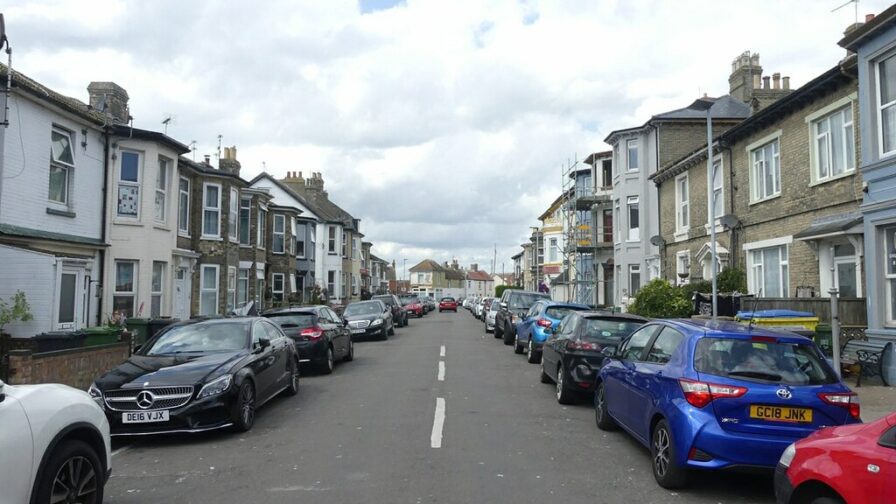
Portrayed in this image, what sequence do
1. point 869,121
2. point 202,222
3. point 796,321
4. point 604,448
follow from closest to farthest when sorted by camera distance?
point 604,448, point 869,121, point 796,321, point 202,222

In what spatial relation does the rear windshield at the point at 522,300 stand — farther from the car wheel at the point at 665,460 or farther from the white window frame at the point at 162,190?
the car wheel at the point at 665,460

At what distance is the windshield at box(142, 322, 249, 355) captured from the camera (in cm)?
894

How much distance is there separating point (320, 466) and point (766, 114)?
15207mm

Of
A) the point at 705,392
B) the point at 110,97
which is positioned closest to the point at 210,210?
the point at 110,97

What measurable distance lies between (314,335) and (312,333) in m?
0.07

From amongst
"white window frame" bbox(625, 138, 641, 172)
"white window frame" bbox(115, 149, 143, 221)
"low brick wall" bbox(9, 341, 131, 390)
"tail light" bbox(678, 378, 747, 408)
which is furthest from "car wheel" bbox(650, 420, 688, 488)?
"white window frame" bbox(625, 138, 641, 172)

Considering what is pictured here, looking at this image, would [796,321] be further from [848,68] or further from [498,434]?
[498,434]

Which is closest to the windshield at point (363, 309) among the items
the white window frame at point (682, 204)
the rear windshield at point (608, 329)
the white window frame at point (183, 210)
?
the white window frame at point (183, 210)

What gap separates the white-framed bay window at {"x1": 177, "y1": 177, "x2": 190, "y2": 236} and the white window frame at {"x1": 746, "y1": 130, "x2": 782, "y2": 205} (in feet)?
56.8

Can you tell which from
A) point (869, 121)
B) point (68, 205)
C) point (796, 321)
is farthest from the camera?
point (68, 205)

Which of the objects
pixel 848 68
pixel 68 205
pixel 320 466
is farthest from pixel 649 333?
pixel 68 205

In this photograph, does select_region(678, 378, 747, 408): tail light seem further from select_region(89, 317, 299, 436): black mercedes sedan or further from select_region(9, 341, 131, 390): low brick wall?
select_region(9, 341, 131, 390): low brick wall

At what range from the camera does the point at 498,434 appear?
7777 mm

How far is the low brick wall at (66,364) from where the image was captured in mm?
9516
